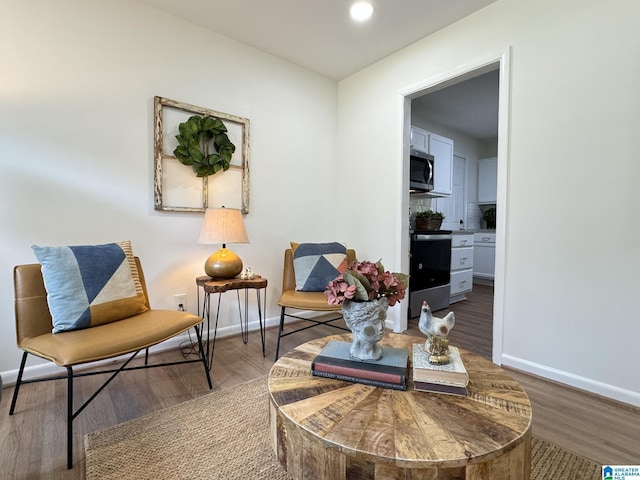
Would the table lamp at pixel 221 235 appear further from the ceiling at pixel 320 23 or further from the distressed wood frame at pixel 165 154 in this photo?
the ceiling at pixel 320 23

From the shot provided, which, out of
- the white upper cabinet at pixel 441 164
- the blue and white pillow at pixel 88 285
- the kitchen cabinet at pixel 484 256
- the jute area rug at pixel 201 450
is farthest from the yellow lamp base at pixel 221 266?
the kitchen cabinet at pixel 484 256

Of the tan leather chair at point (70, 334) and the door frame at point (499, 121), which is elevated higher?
the door frame at point (499, 121)

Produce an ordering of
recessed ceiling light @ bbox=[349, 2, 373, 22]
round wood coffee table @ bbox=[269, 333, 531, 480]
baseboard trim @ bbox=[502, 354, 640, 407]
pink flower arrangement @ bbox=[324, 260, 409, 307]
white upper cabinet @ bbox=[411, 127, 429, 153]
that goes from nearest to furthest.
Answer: round wood coffee table @ bbox=[269, 333, 531, 480], pink flower arrangement @ bbox=[324, 260, 409, 307], baseboard trim @ bbox=[502, 354, 640, 407], recessed ceiling light @ bbox=[349, 2, 373, 22], white upper cabinet @ bbox=[411, 127, 429, 153]

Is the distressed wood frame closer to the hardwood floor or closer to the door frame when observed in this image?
the hardwood floor

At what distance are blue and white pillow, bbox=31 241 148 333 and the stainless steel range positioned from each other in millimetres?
2374

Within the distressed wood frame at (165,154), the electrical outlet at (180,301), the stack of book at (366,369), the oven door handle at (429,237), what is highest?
the distressed wood frame at (165,154)

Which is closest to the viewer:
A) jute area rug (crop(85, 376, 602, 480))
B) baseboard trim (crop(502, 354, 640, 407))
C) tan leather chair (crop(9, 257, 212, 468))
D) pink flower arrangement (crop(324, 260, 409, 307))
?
pink flower arrangement (crop(324, 260, 409, 307))

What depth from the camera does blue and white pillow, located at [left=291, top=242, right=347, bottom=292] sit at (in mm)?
2414

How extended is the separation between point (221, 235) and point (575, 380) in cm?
236

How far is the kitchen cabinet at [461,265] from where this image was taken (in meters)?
3.94

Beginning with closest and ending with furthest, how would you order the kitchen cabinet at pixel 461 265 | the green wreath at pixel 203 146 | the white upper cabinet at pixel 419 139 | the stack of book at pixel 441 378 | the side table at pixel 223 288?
the stack of book at pixel 441 378
the side table at pixel 223 288
the green wreath at pixel 203 146
the white upper cabinet at pixel 419 139
the kitchen cabinet at pixel 461 265

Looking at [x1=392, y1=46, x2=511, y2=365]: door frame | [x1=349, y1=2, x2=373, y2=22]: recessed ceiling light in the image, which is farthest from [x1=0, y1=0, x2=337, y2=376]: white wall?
[x1=392, y1=46, x2=511, y2=365]: door frame
